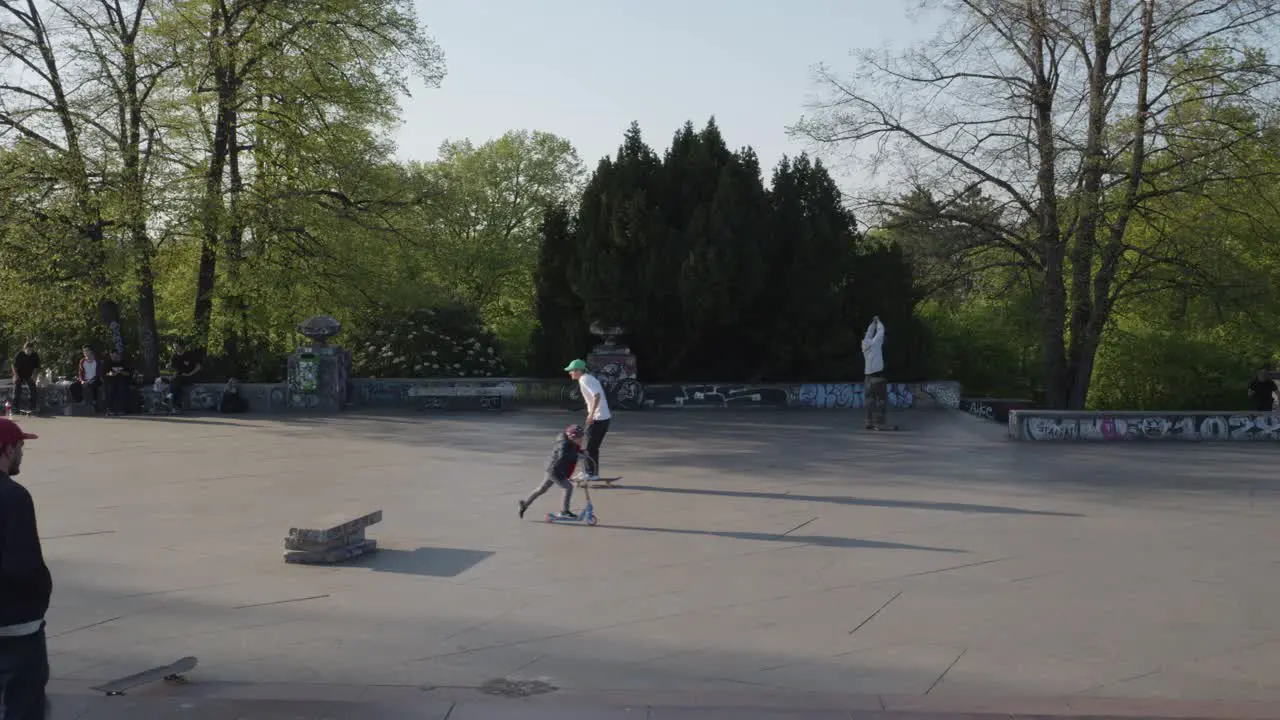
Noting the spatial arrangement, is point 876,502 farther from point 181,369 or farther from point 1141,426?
point 181,369

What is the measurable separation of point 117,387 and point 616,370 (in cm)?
1179

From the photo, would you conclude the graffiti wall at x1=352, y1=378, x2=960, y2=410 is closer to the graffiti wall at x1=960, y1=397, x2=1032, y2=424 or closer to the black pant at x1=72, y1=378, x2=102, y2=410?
the graffiti wall at x1=960, y1=397, x2=1032, y2=424

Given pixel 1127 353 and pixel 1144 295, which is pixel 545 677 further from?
pixel 1127 353

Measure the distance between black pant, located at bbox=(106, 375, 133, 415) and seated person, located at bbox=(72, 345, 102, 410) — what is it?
0.99 feet

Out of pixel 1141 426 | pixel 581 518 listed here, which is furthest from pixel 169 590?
pixel 1141 426

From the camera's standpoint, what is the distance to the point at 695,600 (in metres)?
8.12

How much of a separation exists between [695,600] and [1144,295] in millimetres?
22811

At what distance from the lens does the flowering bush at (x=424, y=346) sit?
98.6 ft

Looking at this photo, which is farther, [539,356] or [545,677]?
[539,356]

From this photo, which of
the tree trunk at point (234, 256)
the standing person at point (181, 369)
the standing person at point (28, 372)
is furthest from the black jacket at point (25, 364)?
the tree trunk at point (234, 256)

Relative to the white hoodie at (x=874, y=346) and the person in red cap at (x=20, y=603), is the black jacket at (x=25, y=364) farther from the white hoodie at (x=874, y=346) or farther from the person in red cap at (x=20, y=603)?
the person in red cap at (x=20, y=603)

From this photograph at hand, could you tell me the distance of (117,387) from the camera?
26.8 meters

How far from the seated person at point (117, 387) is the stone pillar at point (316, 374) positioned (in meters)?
3.71

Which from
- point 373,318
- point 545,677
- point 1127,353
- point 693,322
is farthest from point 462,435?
point 1127,353
